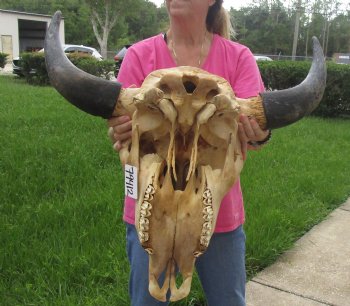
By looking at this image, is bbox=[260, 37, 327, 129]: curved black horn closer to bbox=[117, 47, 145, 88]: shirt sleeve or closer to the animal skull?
the animal skull

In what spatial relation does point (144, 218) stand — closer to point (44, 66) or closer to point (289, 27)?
point (44, 66)

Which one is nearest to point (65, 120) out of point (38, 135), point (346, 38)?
point (38, 135)

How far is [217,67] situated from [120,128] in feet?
2.04

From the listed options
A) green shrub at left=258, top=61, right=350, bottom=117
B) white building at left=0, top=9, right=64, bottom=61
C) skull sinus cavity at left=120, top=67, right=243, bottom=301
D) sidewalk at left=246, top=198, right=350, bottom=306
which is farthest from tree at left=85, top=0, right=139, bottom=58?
skull sinus cavity at left=120, top=67, right=243, bottom=301

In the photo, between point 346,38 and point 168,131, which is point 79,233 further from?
point 346,38

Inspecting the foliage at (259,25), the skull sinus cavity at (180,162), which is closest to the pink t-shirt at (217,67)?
the skull sinus cavity at (180,162)

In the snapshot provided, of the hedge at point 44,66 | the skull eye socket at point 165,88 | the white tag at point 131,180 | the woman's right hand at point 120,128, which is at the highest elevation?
the skull eye socket at point 165,88

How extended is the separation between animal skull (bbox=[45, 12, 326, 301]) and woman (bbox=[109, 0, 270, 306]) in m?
0.34

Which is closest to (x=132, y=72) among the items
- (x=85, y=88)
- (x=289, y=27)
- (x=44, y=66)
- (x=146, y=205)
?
(x=85, y=88)

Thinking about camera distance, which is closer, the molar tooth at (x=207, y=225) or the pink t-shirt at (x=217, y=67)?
the molar tooth at (x=207, y=225)

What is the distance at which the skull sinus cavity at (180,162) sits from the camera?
5.40ft

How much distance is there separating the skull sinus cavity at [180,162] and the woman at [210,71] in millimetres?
435

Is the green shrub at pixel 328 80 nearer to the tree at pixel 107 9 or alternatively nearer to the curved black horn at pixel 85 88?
the curved black horn at pixel 85 88

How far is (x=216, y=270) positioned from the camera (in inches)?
93.4
